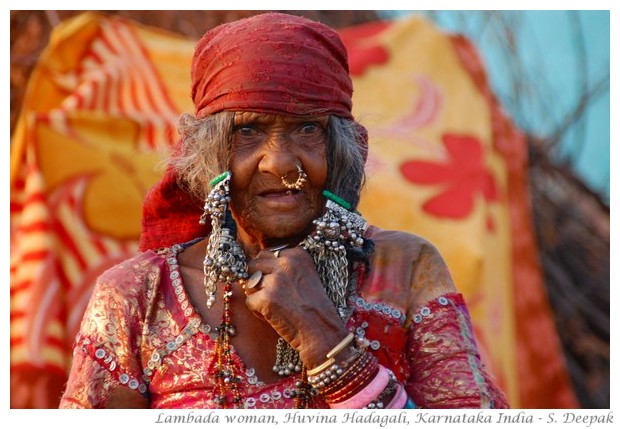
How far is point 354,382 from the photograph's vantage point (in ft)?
8.84

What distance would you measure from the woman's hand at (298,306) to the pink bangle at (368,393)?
11 cm

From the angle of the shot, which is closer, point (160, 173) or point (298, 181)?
point (298, 181)

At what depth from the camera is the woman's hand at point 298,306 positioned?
273 cm

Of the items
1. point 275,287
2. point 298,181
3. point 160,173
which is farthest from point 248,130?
point 160,173

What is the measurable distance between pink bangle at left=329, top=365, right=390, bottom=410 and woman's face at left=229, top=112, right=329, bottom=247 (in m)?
0.41

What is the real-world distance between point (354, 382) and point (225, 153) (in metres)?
0.65

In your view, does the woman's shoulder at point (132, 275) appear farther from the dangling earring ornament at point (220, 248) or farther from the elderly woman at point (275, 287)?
the dangling earring ornament at point (220, 248)

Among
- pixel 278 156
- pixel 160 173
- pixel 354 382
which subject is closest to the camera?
pixel 354 382

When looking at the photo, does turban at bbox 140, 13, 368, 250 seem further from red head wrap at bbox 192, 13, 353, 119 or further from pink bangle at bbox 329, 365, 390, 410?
pink bangle at bbox 329, 365, 390, 410

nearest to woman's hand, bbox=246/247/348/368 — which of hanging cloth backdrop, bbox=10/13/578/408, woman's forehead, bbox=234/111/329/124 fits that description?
woman's forehead, bbox=234/111/329/124

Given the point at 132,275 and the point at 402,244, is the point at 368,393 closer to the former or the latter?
the point at 402,244

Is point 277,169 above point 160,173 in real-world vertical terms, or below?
above
